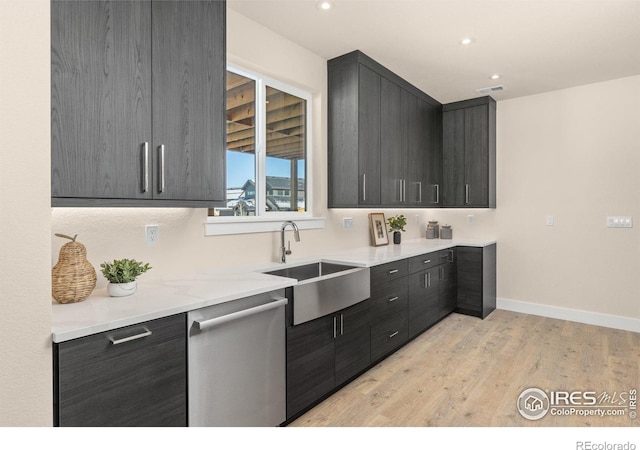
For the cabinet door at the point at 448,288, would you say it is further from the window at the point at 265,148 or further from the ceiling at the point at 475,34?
the ceiling at the point at 475,34

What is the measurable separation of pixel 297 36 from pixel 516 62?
2.05 metres

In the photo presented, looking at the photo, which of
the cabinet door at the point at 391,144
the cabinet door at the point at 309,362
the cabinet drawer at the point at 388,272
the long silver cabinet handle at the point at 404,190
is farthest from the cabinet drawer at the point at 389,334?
the long silver cabinet handle at the point at 404,190

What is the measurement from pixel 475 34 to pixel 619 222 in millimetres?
2607

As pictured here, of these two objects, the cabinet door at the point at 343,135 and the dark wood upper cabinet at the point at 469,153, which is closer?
the cabinet door at the point at 343,135

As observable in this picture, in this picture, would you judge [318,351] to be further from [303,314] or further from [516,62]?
[516,62]

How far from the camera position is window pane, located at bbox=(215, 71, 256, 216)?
2682mm

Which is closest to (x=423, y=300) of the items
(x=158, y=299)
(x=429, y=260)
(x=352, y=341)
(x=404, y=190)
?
(x=429, y=260)

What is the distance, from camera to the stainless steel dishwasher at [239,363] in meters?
1.62

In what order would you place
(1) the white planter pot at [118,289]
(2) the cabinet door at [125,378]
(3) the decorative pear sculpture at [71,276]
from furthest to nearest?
(1) the white planter pot at [118,289] → (3) the decorative pear sculpture at [71,276] → (2) the cabinet door at [125,378]

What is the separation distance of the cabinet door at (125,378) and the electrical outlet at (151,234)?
0.71 m

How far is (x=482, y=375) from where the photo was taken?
2.77 metres
